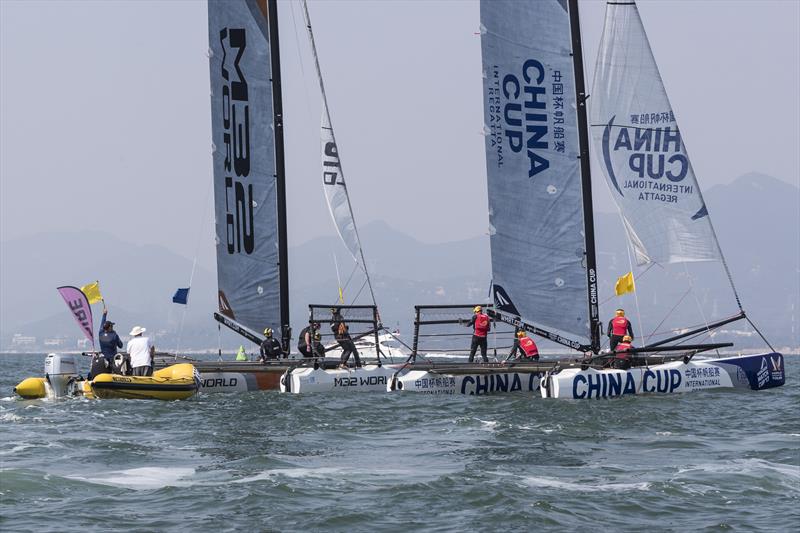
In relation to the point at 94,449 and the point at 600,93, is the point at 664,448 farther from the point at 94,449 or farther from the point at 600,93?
the point at 600,93

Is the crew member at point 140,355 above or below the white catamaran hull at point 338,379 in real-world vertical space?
above

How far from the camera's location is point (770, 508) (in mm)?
15922

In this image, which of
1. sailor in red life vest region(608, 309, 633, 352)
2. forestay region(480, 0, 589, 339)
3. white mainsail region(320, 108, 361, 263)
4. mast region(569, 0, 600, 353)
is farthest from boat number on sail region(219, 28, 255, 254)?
sailor in red life vest region(608, 309, 633, 352)

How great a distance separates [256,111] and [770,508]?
24561 millimetres

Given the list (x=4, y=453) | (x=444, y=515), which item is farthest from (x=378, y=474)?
(x=4, y=453)

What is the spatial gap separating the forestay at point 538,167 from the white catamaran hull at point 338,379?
406cm

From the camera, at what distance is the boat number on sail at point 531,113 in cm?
3325

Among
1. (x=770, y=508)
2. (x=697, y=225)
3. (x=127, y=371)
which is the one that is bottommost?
(x=770, y=508)

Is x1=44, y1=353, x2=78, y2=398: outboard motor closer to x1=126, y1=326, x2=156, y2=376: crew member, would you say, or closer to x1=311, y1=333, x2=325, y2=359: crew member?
x1=126, y1=326, x2=156, y2=376: crew member

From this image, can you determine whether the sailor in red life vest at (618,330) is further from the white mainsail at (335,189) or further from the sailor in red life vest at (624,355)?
the white mainsail at (335,189)

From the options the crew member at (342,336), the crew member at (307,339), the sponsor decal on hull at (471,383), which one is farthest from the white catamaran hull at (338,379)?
the sponsor decal on hull at (471,383)

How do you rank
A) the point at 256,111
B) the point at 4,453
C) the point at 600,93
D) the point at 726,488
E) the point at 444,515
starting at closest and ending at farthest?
the point at 444,515 → the point at 726,488 → the point at 4,453 → the point at 600,93 → the point at 256,111

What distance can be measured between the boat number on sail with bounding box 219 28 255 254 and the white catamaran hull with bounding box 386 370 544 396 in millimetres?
8655

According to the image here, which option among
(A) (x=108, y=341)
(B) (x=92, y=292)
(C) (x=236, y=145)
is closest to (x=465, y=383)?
(A) (x=108, y=341)
